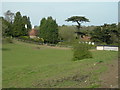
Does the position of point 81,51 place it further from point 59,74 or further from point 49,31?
point 49,31

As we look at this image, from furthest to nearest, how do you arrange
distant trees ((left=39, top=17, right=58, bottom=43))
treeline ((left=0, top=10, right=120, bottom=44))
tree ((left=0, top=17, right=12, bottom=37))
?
distant trees ((left=39, top=17, right=58, bottom=43)), treeline ((left=0, top=10, right=120, bottom=44)), tree ((left=0, top=17, right=12, bottom=37))

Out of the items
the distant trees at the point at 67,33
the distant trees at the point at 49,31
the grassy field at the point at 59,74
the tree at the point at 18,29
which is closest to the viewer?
the grassy field at the point at 59,74

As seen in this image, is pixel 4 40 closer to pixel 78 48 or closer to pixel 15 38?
pixel 15 38

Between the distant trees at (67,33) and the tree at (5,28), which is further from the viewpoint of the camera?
the distant trees at (67,33)

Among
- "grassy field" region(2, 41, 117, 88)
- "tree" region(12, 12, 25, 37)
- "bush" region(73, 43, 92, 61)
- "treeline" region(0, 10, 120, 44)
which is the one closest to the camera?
"grassy field" region(2, 41, 117, 88)

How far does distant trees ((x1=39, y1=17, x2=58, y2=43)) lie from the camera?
179ft

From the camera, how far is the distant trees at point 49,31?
54.6m

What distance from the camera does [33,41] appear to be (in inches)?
2013

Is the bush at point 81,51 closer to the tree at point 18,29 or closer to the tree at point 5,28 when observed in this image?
the tree at point 5,28

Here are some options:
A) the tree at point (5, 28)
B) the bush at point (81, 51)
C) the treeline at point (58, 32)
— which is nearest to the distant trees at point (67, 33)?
the treeline at point (58, 32)

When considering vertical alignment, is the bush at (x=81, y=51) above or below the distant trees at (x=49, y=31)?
below

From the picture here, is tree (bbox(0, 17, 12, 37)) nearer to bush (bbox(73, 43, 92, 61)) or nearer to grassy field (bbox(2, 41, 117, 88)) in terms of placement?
bush (bbox(73, 43, 92, 61))

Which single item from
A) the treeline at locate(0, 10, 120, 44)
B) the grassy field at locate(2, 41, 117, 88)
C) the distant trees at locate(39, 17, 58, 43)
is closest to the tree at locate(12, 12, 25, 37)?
the treeline at locate(0, 10, 120, 44)

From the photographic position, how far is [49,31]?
55.2 m
